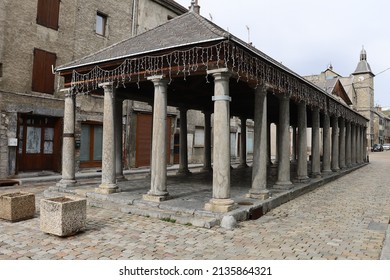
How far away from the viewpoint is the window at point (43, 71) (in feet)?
45.8

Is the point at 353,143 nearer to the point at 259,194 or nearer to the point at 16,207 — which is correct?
the point at 259,194

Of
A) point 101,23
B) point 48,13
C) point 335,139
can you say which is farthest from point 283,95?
point 101,23

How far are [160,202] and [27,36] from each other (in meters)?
10.3

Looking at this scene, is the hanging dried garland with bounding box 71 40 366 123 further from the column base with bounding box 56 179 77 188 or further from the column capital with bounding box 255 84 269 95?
the column base with bounding box 56 179 77 188

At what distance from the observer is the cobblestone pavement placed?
492 cm

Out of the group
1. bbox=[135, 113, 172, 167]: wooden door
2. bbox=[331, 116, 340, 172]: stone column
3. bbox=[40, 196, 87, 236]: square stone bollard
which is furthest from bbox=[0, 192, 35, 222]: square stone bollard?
bbox=[331, 116, 340, 172]: stone column

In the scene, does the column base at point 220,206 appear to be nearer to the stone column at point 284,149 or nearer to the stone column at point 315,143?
the stone column at point 284,149

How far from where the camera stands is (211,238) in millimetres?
5727

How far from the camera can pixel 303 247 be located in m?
5.32

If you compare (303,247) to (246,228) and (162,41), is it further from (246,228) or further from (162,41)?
(162,41)

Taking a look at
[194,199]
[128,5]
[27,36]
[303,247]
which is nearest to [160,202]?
[194,199]

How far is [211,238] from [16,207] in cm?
400

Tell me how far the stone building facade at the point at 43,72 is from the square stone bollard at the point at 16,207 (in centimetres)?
705

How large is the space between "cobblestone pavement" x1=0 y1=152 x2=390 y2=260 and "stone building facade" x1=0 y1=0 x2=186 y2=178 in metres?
7.57
